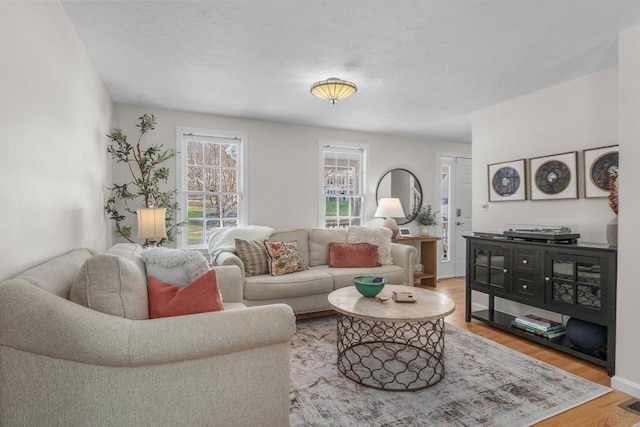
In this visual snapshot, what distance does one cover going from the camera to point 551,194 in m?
3.35

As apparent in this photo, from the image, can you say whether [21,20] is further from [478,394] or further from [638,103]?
[638,103]

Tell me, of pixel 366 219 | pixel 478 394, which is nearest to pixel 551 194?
pixel 478 394

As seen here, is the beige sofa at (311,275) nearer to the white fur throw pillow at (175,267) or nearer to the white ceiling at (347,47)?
the white fur throw pillow at (175,267)

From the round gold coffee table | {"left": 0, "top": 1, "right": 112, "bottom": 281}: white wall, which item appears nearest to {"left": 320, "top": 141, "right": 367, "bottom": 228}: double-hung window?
the round gold coffee table

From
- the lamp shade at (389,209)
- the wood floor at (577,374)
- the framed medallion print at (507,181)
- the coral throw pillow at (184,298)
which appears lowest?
the wood floor at (577,374)

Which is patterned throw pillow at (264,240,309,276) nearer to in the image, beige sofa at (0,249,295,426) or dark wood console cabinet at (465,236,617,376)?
dark wood console cabinet at (465,236,617,376)

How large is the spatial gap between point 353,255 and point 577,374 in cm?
228

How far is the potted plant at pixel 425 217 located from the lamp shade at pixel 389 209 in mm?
793

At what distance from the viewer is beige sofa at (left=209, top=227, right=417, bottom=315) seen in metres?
3.37

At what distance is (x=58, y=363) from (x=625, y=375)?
3.21 m

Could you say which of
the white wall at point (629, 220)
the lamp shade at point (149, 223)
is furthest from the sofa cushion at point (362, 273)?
the white wall at point (629, 220)

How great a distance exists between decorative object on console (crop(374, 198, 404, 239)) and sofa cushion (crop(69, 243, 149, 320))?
12.7ft

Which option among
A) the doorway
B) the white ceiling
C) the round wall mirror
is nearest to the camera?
the white ceiling

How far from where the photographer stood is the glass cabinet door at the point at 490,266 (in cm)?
336
